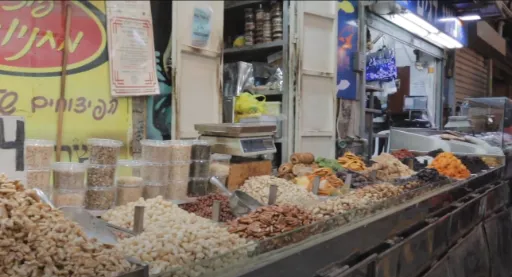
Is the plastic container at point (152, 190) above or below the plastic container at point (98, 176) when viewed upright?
below

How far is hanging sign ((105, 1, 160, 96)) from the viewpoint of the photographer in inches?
121

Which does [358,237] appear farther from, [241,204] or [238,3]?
[238,3]

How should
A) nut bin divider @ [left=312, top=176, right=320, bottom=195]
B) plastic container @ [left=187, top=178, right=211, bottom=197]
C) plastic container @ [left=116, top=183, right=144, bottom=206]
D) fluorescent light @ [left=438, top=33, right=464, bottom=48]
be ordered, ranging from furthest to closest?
1. fluorescent light @ [left=438, top=33, right=464, bottom=48]
2. nut bin divider @ [left=312, top=176, right=320, bottom=195]
3. plastic container @ [left=187, top=178, right=211, bottom=197]
4. plastic container @ [left=116, top=183, right=144, bottom=206]

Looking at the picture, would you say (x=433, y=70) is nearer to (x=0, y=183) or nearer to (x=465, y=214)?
(x=465, y=214)

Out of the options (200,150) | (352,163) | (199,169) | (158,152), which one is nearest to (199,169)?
(199,169)

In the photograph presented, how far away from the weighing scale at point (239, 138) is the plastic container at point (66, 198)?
2.95 ft

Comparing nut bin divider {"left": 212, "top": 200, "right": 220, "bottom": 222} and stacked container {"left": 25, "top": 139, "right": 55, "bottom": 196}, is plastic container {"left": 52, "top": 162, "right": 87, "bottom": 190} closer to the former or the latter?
stacked container {"left": 25, "top": 139, "right": 55, "bottom": 196}

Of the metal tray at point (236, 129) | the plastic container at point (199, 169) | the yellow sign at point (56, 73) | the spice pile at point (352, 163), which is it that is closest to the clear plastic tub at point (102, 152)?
the plastic container at point (199, 169)

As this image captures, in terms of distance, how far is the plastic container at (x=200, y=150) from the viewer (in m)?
2.32

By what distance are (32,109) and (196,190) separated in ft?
4.03

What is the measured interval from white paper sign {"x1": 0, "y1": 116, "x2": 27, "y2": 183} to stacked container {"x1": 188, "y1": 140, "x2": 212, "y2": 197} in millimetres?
947

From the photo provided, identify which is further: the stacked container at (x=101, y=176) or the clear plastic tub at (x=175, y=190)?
the clear plastic tub at (x=175, y=190)

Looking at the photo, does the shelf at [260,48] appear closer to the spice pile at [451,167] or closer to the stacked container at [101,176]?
the spice pile at [451,167]

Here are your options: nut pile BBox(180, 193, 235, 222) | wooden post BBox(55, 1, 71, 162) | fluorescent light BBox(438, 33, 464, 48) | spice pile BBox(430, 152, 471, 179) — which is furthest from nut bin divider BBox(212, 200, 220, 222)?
fluorescent light BBox(438, 33, 464, 48)
